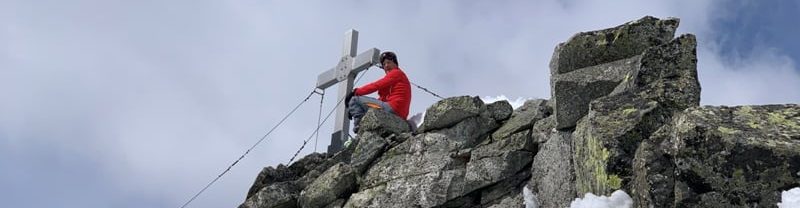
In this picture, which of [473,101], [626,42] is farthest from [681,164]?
[473,101]

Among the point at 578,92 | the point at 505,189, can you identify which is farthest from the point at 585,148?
the point at 505,189

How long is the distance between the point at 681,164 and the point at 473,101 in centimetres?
686

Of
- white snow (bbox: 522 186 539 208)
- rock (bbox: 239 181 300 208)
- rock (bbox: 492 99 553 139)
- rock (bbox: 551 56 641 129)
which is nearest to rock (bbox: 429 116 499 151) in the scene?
rock (bbox: 492 99 553 139)

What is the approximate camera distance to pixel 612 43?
8.37 m

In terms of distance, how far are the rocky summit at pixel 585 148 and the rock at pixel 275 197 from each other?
0.02 metres

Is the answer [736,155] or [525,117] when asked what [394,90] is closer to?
[525,117]

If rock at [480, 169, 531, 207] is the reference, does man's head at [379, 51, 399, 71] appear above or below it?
above

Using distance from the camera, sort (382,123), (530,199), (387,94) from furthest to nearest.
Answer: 1. (387,94)
2. (382,123)
3. (530,199)

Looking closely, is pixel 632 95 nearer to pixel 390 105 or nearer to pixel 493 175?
pixel 493 175

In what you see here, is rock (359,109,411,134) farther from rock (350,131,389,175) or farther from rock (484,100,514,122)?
rock (484,100,514,122)

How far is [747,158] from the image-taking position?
493 cm

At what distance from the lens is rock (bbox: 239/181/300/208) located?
12586 millimetres

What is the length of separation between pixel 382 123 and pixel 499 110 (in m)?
1.82

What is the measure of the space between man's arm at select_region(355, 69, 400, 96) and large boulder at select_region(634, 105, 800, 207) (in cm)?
905
